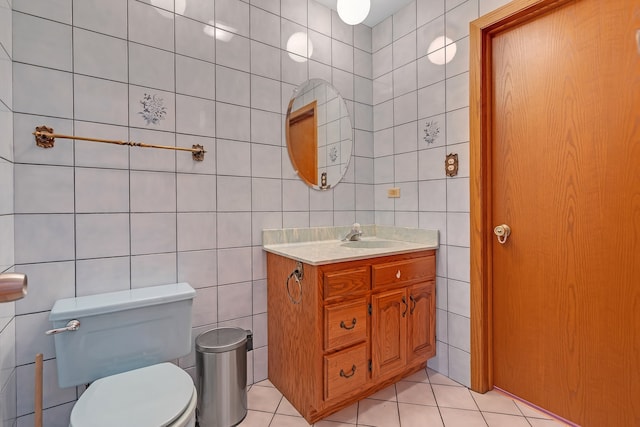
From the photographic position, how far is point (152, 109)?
4.96 feet

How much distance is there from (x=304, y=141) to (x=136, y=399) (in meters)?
1.55

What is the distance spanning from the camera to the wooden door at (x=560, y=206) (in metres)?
1.29

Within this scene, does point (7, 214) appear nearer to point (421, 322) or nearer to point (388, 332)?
point (388, 332)

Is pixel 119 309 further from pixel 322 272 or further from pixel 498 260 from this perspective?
pixel 498 260

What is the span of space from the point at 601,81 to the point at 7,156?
241 cm

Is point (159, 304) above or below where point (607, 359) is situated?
above

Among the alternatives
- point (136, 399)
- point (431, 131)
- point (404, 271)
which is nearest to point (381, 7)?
point (431, 131)

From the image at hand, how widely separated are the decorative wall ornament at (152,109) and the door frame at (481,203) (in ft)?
5.36

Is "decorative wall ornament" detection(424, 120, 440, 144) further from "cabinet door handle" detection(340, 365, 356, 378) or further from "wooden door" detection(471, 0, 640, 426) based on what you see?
"cabinet door handle" detection(340, 365, 356, 378)

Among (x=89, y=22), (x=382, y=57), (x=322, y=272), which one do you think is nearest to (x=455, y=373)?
(x=322, y=272)

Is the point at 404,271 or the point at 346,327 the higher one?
the point at 404,271

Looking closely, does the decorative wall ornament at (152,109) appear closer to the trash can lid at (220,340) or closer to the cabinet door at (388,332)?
the trash can lid at (220,340)

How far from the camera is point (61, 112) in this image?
4.32ft

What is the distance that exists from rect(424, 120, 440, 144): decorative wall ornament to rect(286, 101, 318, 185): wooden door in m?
0.71
